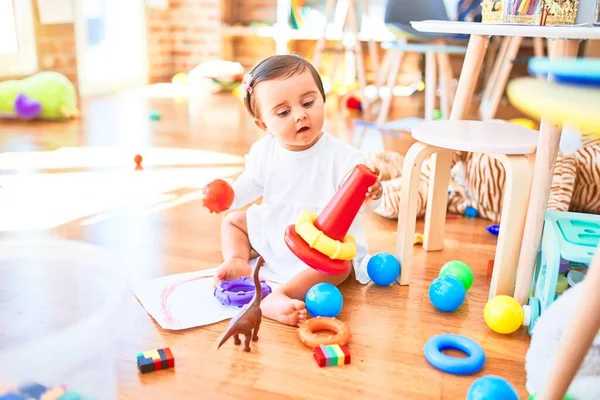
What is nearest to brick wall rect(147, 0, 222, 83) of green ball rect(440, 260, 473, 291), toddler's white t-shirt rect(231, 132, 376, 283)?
toddler's white t-shirt rect(231, 132, 376, 283)

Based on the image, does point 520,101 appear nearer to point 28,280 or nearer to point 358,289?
point 358,289

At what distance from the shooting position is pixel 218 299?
1.03m

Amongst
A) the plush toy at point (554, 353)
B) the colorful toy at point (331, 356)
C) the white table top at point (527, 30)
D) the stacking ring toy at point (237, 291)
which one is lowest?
the colorful toy at point (331, 356)

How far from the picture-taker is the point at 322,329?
962 mm

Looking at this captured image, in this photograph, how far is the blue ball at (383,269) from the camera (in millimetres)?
1101

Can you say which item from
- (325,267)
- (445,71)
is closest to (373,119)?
(445,71)

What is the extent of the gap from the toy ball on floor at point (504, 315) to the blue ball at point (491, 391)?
0.21m

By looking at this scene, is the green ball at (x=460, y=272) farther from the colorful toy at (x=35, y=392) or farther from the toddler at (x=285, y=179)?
the colorful toy at (x=35, y=392)

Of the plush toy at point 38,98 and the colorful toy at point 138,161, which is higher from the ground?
the plush toy at point 38,98

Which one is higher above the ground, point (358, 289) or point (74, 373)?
point (74, 373)

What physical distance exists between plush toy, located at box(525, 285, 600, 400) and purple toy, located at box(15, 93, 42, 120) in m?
2.36

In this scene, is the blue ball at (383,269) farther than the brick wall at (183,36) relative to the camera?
No

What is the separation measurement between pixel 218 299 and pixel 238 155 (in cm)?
114

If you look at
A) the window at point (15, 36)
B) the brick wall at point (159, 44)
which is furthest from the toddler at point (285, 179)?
the brick wall at point (159, 44)
